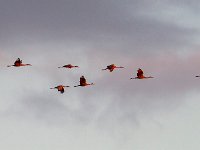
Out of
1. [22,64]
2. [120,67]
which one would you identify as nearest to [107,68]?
[120,67]

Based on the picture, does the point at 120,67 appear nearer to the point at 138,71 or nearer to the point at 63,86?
the point at 138,71

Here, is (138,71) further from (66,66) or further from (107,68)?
(66,66)

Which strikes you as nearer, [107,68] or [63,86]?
[107,68]

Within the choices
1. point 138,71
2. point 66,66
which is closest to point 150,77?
point 138,71

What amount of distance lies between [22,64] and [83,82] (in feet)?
70.7

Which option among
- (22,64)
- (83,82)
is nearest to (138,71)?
(83,82)

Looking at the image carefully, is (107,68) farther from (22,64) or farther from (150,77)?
(22,64)

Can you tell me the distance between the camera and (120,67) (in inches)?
5655

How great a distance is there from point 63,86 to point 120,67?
80.6 ft

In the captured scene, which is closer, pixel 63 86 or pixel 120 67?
pixel 120 67

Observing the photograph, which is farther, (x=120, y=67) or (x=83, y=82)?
(x=83, y=82)

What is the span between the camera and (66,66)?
151375mm

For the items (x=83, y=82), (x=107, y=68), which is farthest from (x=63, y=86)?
(x=107, y=68)

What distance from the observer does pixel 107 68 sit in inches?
5679
